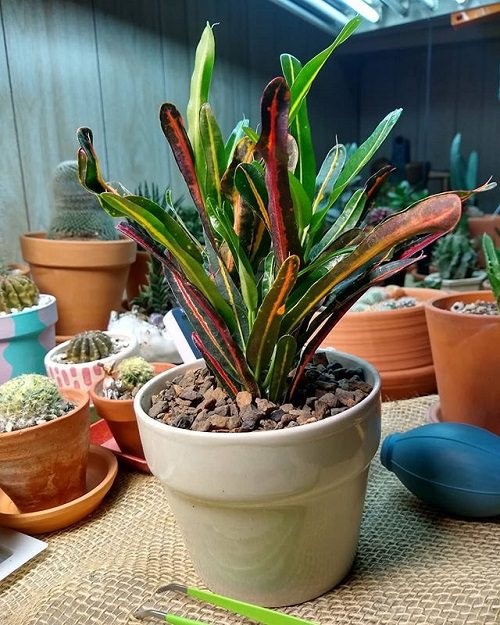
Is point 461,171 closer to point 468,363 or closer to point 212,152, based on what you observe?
point 468,363

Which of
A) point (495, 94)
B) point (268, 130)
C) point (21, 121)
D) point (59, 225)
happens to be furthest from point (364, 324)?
point (495, 94)

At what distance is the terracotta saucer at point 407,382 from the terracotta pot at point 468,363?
0.13 m

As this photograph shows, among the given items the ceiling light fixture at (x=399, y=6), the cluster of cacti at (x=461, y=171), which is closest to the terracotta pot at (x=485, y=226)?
the cluster of cacti at (x=461, y=171)

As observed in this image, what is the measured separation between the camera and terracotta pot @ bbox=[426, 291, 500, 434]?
58 cm

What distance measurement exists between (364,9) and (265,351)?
1.17m

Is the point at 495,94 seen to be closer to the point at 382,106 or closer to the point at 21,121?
the point at 382,106

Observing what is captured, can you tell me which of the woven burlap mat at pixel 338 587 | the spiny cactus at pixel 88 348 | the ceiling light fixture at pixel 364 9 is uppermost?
the ceiling light fixture at pixel 364 9

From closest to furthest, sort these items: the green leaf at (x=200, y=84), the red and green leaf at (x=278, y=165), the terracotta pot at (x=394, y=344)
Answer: the red and green leaf at (x=278, y=165) < the green leaf at (x=200, y=84) < the terracotta pot at (x=394, y=344)

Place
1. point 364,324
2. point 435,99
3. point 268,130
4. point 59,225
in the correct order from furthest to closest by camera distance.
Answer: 1. point 435,99
2. point 59,225
3. point 364,324
4. point 268,130

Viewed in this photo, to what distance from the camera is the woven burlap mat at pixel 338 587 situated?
0.40m

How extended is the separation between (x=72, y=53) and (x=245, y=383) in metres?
1.07

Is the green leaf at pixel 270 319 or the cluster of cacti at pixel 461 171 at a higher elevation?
the cluster of cacti at pixel 461 171

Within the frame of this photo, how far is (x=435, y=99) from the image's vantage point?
5.70 feet

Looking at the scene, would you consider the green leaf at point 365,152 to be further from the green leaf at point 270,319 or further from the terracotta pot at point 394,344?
the terracotta pot at point 394,344
